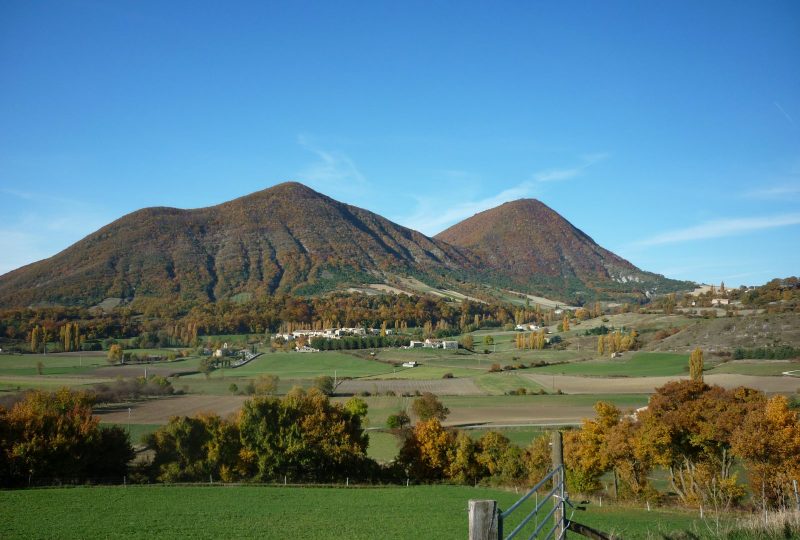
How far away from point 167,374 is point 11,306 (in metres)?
94.4

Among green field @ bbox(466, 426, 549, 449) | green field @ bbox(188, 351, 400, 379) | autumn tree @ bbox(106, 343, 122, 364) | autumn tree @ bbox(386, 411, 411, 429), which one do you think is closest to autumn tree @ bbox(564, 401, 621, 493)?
green field @ bbox(466, 426, 549, 449)

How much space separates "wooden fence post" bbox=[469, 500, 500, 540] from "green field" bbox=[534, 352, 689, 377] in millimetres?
76782

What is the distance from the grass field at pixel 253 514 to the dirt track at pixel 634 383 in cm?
3841

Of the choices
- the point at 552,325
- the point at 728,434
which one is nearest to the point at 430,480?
the point at 728,434

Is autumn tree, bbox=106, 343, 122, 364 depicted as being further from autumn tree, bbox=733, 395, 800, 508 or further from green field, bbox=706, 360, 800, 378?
autumn tree, bbox=733, 395, 800, 508

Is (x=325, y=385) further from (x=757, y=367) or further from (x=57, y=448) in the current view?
(x=757, y=367)

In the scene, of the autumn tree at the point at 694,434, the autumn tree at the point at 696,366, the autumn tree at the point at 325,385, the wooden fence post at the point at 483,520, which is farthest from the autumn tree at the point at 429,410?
the wooden fence post at the point at 483,520

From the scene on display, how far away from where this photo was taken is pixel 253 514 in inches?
930

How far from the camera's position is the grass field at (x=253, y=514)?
19.7 metres

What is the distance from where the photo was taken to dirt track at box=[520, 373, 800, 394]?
60.2m

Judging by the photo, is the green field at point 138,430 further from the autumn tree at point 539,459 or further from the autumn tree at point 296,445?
the autumn tree at point 539,459

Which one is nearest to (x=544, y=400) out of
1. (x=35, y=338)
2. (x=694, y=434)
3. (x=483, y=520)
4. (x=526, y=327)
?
(x=694, y=434)

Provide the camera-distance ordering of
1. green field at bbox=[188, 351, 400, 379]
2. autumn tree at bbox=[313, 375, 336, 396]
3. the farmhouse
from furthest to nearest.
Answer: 1. the farmhouse
2. green field at bbox=[188, 351, 400, 379]
3. autumn tree at bbox=[313, 375, 336, 396]

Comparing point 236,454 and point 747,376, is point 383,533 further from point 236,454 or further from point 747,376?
point 747,376
